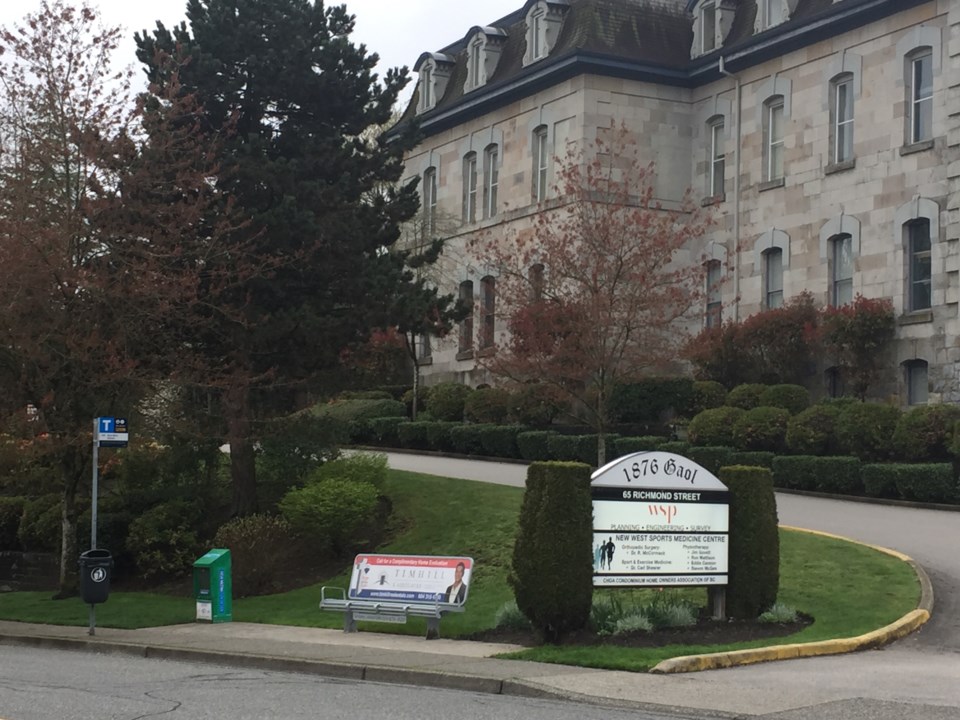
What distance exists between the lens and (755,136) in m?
38.5

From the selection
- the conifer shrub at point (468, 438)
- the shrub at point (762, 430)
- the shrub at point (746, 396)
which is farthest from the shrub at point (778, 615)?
the conifer shrub at point (468, 438)

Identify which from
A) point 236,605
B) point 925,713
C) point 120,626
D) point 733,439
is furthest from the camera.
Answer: point 733,439

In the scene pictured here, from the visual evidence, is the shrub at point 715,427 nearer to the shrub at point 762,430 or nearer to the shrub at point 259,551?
the shrub at point 762,430

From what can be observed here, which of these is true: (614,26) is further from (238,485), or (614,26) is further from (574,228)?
(238,485)

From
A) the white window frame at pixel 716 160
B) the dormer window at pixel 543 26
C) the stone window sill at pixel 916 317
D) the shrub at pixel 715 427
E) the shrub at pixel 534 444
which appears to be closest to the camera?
the shrub at pixel 715 427

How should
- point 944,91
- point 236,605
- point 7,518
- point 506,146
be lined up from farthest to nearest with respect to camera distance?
point 506,146
point 944,91
point 7,518
point 236,605

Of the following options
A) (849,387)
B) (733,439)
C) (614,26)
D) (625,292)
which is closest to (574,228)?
(625,292)

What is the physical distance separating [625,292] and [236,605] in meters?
11.2

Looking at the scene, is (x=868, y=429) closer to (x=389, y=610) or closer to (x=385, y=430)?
(x=389, y=610)

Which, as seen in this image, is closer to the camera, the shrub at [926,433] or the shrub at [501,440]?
the shrub at [926,433]

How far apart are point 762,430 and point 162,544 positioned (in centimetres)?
1311

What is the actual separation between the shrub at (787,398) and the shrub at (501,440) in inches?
255

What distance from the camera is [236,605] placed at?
69.9ft

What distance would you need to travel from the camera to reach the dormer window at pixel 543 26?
4162 cm
